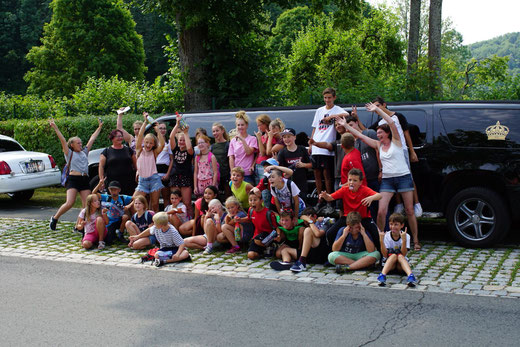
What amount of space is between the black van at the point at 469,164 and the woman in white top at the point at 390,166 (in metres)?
0.60

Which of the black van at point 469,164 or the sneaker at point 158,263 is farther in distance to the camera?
the black van at point 469,164

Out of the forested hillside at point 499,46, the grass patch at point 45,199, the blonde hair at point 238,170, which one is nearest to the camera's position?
the blonde hair at point 238,170

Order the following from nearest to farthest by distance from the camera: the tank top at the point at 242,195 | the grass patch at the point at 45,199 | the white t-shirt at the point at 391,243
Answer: the white t-shirt at the point at 391,243 < the tank top at the point at 242,195 < the grass patch at the point at 45,199

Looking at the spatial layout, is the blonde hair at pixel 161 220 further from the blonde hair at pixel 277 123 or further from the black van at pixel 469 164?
the black van at pixel 469 164

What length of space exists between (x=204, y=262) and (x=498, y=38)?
15032 cm

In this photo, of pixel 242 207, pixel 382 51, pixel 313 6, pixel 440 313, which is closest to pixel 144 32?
pixel 382 51

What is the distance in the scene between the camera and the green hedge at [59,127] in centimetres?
1617

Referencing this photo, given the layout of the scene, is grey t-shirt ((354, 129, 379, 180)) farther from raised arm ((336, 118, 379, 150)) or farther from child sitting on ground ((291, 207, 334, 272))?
child sitting on ground ((291, 207, 334, 272))

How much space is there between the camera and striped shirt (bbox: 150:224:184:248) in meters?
8.40

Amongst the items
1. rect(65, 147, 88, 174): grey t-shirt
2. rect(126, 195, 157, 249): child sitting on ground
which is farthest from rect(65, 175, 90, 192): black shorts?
rect(126, 195, 157, 249): child sitting on ground

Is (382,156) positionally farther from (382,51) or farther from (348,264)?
(382,51)

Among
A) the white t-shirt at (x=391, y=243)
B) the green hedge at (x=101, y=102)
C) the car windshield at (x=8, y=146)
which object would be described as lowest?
the white t-shirt at (x=391, y=243)

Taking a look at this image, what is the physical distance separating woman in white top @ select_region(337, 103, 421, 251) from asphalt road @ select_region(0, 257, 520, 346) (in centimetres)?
200

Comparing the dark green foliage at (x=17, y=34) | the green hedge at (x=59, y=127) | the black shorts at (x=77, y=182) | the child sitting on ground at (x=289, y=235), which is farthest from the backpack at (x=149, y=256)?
the dark green foliage at (x=17, y=34)
